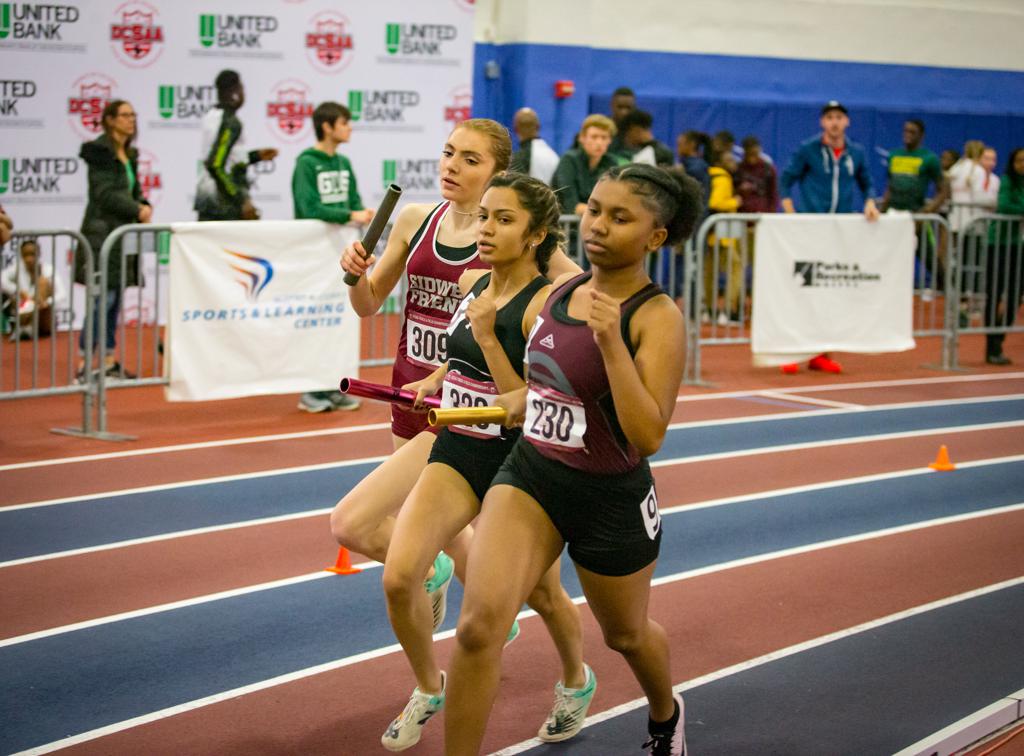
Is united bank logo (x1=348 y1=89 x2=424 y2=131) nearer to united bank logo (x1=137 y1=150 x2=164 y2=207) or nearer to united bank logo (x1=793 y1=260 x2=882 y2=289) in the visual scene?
united bank logo (x1=137 y1=150 x2=164 y2=207)

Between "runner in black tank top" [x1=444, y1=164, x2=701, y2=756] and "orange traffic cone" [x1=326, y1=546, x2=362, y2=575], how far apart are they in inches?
109

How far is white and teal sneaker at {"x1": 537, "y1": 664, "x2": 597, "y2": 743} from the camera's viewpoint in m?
5.04

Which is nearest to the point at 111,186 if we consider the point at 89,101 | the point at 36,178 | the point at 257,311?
the point at 257,311

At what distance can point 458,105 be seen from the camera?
688 inches

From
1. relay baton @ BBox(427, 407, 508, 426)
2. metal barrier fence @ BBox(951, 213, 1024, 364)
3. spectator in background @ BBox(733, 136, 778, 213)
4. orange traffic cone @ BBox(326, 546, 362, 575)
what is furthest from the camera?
spectator in background @ BBox(733, 136, 778, 213)

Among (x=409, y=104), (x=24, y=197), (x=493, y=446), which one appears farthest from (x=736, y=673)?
(x=409, y=104)

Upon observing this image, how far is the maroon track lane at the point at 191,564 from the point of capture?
6.41 metres

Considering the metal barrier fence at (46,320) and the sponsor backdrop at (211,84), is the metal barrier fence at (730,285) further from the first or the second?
the metal barrier fence at (46,320)

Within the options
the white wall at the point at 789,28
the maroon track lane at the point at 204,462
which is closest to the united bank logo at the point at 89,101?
the white wall at the point at 789,28

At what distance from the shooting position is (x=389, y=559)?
4730mm

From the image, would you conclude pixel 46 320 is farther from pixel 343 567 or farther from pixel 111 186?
pixel 343 567

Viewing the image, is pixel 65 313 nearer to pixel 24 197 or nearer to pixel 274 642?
pixel 24 197

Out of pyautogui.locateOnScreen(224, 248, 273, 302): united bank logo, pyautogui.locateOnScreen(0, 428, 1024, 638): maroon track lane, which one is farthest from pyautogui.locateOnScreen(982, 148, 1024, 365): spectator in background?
pyautogui.locateOnScreen(224, 248, 273, 302): united bank logo

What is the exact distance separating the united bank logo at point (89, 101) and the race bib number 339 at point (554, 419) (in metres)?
11.5
